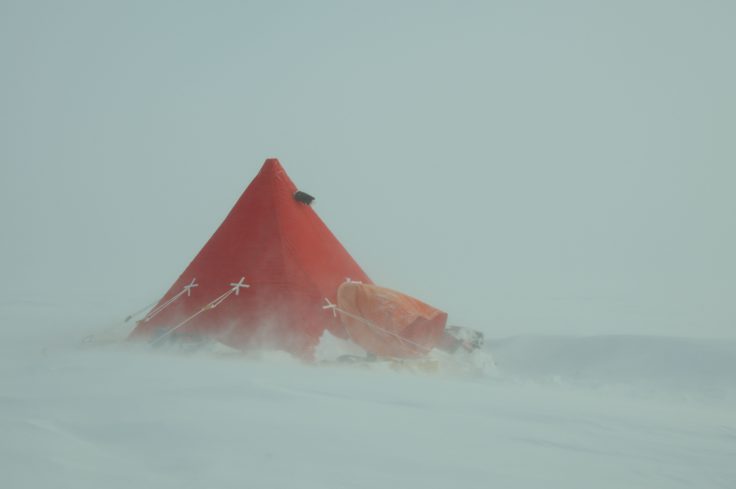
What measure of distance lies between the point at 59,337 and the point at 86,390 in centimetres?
426

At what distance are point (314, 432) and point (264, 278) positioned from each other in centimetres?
418

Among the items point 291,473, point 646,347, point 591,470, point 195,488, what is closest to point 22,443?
point 195,488

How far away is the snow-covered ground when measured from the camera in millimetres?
2818

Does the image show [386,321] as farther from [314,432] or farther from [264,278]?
[314,432]

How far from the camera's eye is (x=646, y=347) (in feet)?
27.6

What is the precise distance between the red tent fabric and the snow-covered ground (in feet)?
4.04

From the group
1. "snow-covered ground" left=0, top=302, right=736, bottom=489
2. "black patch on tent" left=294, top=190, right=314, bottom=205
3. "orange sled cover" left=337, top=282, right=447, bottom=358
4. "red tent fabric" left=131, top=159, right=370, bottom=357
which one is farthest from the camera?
"black patch on tent" left=294, top=190, right=314, bottom=205

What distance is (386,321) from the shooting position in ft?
24.2

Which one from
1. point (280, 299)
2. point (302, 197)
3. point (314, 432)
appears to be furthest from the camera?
point (302, 197)

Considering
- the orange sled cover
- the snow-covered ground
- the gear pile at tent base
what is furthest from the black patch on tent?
the snow-covered ground

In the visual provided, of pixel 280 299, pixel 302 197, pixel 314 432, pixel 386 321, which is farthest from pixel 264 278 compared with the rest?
pixel 314 432

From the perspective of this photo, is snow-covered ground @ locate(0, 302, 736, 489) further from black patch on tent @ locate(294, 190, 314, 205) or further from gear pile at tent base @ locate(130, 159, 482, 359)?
black patch on tent @ locate(294, 190, 314, 205)

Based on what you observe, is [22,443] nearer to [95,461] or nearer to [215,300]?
[95,461]

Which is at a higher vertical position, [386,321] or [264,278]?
[264,278]
